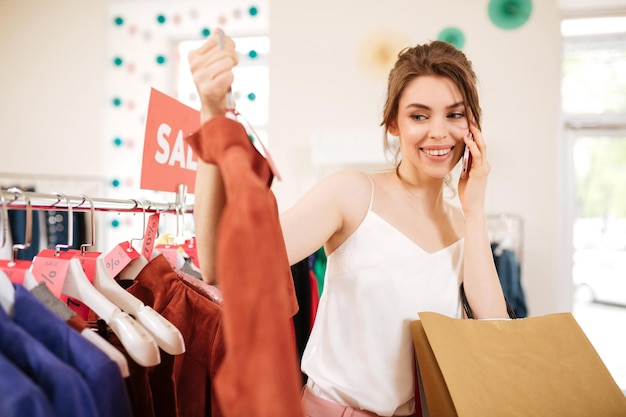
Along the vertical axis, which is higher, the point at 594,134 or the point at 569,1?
the point at 569,1

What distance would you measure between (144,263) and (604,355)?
10.4 feet

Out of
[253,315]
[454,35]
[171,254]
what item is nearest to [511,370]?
[253,315]

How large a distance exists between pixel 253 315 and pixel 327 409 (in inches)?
22.7

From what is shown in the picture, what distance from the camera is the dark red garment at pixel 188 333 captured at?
33.4 inches

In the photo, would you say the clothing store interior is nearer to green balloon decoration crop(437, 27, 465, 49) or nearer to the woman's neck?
green balloon decoration crop(437, 27, 465, 49)

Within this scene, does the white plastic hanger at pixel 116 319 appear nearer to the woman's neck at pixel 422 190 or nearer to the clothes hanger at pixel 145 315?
the clothes hanger at pixel 145 315

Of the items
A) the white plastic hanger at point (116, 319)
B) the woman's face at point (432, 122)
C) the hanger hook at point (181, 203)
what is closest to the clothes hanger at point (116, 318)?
the white plastic hanger at point (116, 319)

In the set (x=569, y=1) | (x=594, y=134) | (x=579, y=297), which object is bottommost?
(x=579, y=297)

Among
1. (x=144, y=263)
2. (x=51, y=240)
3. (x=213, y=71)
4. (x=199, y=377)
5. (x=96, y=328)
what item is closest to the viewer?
(x=213, y=71)

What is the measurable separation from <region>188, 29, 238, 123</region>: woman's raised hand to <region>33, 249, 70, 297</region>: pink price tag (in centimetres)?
35

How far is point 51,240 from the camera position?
3064 millimetres

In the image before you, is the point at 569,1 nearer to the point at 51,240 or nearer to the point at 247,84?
the point at 247,84

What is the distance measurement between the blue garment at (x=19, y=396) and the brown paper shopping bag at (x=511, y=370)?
578 millimetres

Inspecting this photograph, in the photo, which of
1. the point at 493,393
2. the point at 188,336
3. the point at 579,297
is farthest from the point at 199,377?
the point at 579,297
